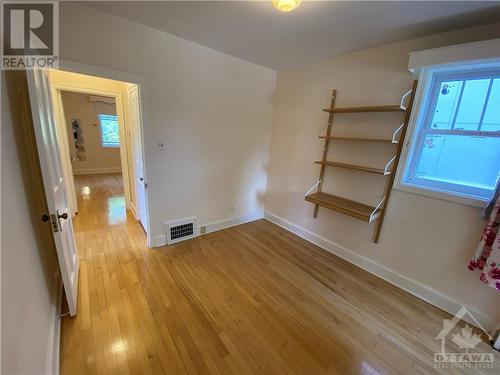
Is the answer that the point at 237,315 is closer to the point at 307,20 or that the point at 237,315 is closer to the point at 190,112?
the point at 190,112

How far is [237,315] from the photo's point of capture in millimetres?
1826

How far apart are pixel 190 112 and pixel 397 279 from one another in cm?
305

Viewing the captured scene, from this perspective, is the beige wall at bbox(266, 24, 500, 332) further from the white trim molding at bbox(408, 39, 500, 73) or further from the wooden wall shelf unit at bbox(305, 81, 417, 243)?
the white trim molding at bbox(408, 39, 500, 73)

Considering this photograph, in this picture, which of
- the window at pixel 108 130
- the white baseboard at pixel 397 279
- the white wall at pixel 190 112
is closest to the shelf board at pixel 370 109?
the white wall at pixel 190 112

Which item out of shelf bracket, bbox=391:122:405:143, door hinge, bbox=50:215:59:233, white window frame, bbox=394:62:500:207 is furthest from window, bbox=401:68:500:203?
door hinge, bbox=50:215:59:233

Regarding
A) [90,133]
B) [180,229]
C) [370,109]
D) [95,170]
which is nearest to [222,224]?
[180,229]

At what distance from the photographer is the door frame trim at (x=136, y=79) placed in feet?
6.07

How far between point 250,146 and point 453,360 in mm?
3039

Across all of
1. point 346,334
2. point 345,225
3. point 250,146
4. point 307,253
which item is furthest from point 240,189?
point 346,334

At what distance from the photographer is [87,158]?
6.58 metres

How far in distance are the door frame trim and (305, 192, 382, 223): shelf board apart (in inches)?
79.3

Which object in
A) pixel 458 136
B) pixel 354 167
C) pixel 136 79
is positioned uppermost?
pixel 136 79

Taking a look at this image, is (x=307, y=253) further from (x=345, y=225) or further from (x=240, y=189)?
(x=240, y=189)

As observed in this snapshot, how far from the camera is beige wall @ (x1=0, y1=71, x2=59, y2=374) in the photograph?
909mm
